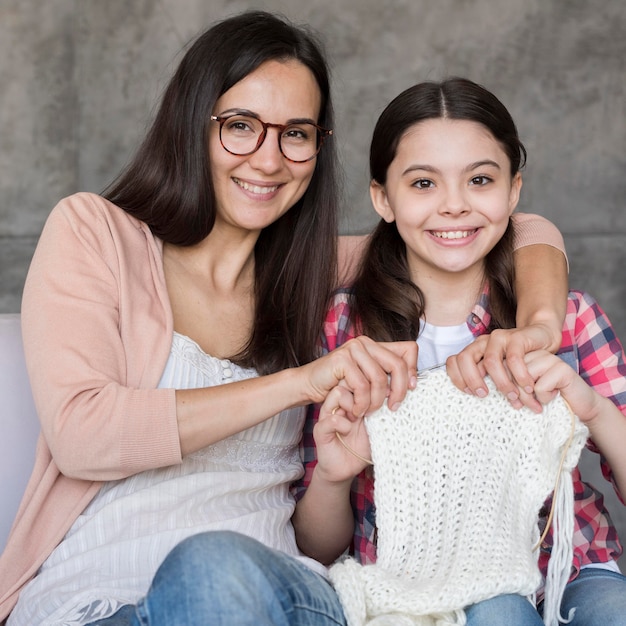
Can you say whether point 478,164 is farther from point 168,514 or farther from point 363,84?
point 363,84

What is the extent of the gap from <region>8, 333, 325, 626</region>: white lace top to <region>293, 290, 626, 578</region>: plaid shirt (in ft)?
0.49

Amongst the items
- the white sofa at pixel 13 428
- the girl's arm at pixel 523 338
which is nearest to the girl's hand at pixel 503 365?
the girl's arm at pixel 523 338

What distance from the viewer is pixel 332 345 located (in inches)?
85.7

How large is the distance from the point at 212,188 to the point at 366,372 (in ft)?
1.89

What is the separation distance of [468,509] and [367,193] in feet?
6.40

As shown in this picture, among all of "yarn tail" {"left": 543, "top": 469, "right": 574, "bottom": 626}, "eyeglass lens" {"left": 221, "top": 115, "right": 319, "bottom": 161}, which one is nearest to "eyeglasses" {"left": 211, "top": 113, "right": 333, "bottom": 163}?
"eyeglass lens" {"left": 221, "top": 115, "right": 319, "bottom": 161}

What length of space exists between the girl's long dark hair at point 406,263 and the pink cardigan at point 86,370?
457 millimetres

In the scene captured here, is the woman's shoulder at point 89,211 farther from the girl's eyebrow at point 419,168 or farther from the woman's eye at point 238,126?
the girl's eyebrow at point 419,168

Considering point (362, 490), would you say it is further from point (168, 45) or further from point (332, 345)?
point (168, 45)

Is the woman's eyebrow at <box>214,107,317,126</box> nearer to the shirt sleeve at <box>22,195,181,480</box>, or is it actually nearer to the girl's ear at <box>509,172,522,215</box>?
the shirt sleeve at <box>22,195,181,480</box>

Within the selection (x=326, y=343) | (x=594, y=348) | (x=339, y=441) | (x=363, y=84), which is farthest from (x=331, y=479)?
(x=363, y=84)

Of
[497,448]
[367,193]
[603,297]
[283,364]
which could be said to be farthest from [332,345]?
[603,297]

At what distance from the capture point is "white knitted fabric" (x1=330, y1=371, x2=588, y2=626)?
173cm

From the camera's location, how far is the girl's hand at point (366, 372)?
1.72 m
